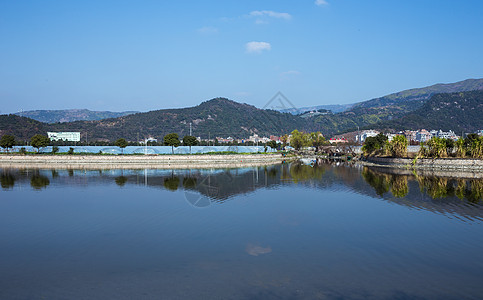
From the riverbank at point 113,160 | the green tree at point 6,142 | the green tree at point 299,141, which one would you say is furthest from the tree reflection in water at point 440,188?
the green tree at point 6,142

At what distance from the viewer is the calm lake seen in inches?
419

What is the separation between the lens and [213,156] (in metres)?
66.0

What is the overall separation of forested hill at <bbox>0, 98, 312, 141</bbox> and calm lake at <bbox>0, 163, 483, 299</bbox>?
10437 centimetres

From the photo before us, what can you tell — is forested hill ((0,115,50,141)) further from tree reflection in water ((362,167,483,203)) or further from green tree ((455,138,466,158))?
green tree ((455,138,466,158))

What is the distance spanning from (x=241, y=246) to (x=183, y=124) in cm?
15363

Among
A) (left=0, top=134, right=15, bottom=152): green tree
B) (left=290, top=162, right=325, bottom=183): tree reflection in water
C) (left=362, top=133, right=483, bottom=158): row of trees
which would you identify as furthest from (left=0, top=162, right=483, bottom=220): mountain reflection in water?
(left=0, top=134, right=15, bottom=152): green tree

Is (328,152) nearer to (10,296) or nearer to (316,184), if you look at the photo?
(316,184)

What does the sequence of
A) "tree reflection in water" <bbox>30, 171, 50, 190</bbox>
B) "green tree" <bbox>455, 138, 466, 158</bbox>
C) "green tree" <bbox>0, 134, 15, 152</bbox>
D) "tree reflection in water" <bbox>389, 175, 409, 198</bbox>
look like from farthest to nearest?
"green tree" <bbox>0, 134, 15, 152</bbox> → "green tree" <bbox>455, 138, 466, 158</bbox> → "tree reflection in water" <bbox>30, 171, 50, 190</bbox> → "tree reflection in water" <bbox>389, 175, 409, 198</bbox>

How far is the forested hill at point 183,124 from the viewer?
453 ft

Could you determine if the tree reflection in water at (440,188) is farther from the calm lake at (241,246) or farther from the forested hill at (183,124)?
the forested hill at (183,124)

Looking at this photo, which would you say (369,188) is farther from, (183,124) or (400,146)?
(183,124)

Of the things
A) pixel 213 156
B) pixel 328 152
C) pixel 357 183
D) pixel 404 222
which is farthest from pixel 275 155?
pixel 404 222

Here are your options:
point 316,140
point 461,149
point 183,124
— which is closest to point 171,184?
point 461,149

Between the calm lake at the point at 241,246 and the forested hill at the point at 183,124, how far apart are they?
342 feet
